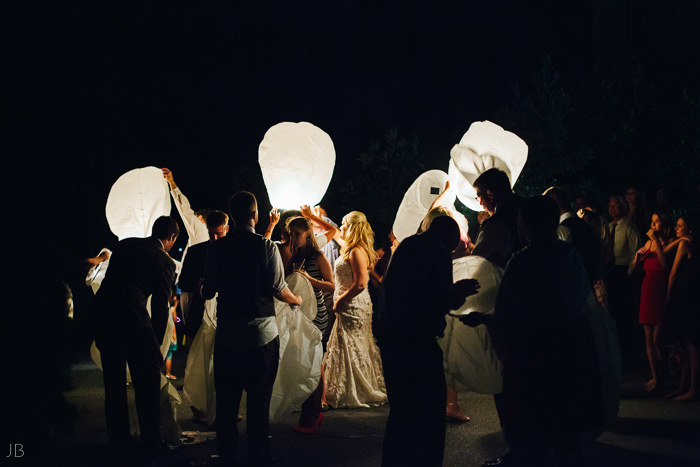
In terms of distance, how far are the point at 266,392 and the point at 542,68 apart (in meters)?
9.94

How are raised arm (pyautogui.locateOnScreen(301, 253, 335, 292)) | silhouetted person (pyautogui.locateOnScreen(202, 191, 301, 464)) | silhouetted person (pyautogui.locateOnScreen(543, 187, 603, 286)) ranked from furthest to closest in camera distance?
raised arm (pyautogui.locateOnScreen(301, 253, 335, 292)) < silhouetted person (pyautogui.locateOnScreen(543, 187, 603, 286)) < silhouetted person (pyautogui.locateOnScreen(202, 191, 301, 464))

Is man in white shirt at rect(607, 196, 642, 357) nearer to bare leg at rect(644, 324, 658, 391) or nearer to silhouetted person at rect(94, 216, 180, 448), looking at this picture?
bare leg at rect(644, 324, 658, 391)

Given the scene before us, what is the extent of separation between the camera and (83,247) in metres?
2.13

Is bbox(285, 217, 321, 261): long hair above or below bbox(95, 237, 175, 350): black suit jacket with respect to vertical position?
above

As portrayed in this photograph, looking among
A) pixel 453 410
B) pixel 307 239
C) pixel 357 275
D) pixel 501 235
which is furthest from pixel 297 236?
pixel 453 410

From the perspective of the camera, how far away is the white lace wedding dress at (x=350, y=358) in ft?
23.1

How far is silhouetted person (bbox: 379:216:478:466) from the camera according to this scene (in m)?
3.88

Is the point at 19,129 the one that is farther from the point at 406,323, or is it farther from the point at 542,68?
the point at 542,68

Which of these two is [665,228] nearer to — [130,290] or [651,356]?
[651,356]

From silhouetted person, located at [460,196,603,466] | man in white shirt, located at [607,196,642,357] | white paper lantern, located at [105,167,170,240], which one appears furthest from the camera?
man in white shirt, located at [607,196,642,357]

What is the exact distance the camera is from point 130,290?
17.4 ft

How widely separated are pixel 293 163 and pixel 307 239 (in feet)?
2.39
